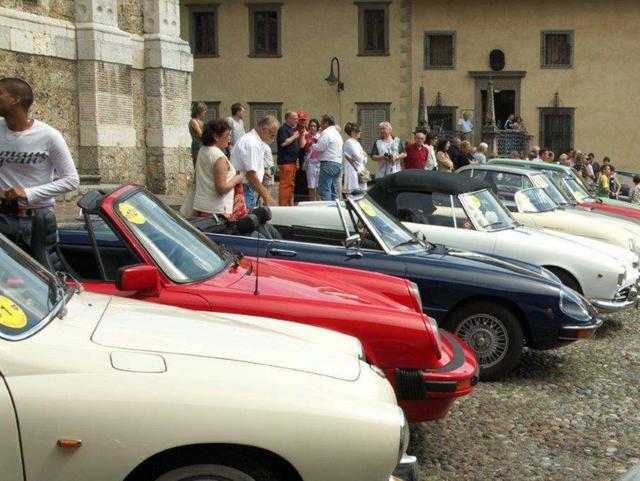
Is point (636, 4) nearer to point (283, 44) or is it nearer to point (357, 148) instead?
point (283, 44)

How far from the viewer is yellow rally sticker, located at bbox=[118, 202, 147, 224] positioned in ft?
18.4

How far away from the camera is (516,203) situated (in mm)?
12758

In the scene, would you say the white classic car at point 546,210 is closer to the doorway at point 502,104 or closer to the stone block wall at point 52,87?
the stone block wall at point 52,87

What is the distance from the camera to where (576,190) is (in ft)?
52.1

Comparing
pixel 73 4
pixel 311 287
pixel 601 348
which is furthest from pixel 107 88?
pixel 311 287

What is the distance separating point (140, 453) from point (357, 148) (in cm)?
1331

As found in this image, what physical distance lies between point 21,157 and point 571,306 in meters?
4.09

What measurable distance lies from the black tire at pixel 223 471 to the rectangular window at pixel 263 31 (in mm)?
36221

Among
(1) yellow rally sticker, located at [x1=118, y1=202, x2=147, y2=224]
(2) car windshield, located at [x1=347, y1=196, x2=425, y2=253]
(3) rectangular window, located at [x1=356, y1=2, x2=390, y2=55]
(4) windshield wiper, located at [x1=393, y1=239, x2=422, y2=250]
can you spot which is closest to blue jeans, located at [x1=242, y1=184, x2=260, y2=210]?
(2) car windshield, located at [x1=347, y1=196, x2=425, y2=253]

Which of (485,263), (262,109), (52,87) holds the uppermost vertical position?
(262,109)

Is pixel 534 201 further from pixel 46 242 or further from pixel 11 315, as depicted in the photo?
pixel 11 315

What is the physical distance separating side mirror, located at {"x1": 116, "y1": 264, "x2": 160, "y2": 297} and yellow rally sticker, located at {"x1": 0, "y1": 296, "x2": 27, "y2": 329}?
3.97 ft

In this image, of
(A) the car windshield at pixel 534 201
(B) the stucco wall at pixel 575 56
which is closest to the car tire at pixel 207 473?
(A) the car windshield at pixel 534 201

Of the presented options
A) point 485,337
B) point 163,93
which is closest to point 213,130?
point 485,337
